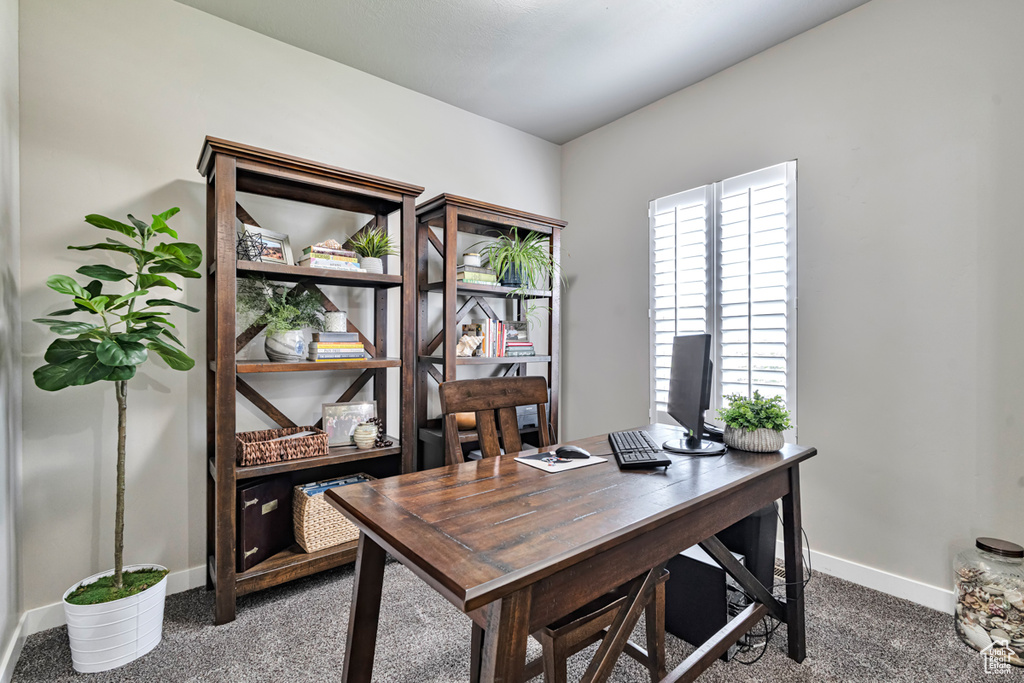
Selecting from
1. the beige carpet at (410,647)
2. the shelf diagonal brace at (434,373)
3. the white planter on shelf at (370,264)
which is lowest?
the beige carpet at (410,647)

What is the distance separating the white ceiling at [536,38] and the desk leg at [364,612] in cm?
247

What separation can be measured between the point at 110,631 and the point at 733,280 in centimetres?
336

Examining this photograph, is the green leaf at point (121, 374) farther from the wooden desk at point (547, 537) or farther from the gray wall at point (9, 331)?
the wooden desk at point (547, 537)

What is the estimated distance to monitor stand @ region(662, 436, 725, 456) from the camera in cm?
→ 174

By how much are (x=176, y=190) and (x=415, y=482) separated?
198 centimetres

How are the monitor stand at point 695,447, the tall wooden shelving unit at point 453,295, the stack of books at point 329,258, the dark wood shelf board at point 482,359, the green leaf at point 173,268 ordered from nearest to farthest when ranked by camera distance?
the monitor stand at point 695,447, the green leaf at point 173,268, the stack of books at point 329,258, the tall wooden shelving unit at point 453,295, the dark wood shelf board at point 482,359

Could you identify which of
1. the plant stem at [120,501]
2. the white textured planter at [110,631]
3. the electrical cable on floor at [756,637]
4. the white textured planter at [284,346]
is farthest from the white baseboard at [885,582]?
the plant stem at [120,501]

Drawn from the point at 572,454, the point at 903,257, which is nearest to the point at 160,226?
the point at 572,454

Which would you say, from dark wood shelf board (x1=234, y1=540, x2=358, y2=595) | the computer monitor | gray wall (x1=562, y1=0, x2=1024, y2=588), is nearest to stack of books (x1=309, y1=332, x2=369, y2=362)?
dark wood shelf board (x1=234, y1=540, x2=358, y2=595)

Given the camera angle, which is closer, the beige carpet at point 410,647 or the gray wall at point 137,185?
the beige carpet at point 410,647

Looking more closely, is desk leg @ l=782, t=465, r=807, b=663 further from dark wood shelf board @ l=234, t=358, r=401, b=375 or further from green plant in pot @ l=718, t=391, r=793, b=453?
dark wood shelf board @ l=234, t=358, r=401, b=375

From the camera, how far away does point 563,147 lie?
396cm

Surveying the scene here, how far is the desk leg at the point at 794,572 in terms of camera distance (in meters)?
1.76

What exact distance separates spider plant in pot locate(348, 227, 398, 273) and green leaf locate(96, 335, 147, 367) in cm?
107
